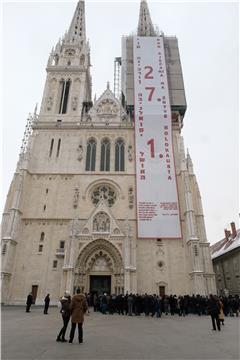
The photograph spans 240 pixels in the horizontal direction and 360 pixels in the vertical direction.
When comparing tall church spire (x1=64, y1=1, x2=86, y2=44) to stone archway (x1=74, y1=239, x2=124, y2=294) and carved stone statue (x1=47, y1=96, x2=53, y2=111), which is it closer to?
carved stone statue (x1=47, y1=96, x2=53, y2=111)

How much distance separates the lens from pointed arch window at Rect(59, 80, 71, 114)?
31.8 m

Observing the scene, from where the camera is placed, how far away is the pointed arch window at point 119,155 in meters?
27.8

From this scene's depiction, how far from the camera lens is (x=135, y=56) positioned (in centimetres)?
3425

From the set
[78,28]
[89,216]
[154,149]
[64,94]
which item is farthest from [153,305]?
[78,28]

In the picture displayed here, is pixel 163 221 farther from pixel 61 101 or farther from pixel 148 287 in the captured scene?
pixel 61 101

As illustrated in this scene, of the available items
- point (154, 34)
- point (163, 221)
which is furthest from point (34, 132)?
point (154, 34)

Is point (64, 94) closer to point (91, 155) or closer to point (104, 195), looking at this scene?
point (91, 155)

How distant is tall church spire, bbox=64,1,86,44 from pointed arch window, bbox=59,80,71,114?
9189mm

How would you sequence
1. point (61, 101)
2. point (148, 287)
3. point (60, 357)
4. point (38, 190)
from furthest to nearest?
point (61, 101) → point (38, 190) → point (148, 287) → point (60, 357)

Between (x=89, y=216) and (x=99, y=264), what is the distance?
4425 millimetres

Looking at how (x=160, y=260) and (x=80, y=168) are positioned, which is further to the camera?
(x=80, y=168)

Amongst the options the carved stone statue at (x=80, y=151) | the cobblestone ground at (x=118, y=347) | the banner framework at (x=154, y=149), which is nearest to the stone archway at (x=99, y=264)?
the banner framework at (x=154, y=149)

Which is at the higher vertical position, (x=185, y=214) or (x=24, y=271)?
(x=185, y=214)

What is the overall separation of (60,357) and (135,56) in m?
35.5
